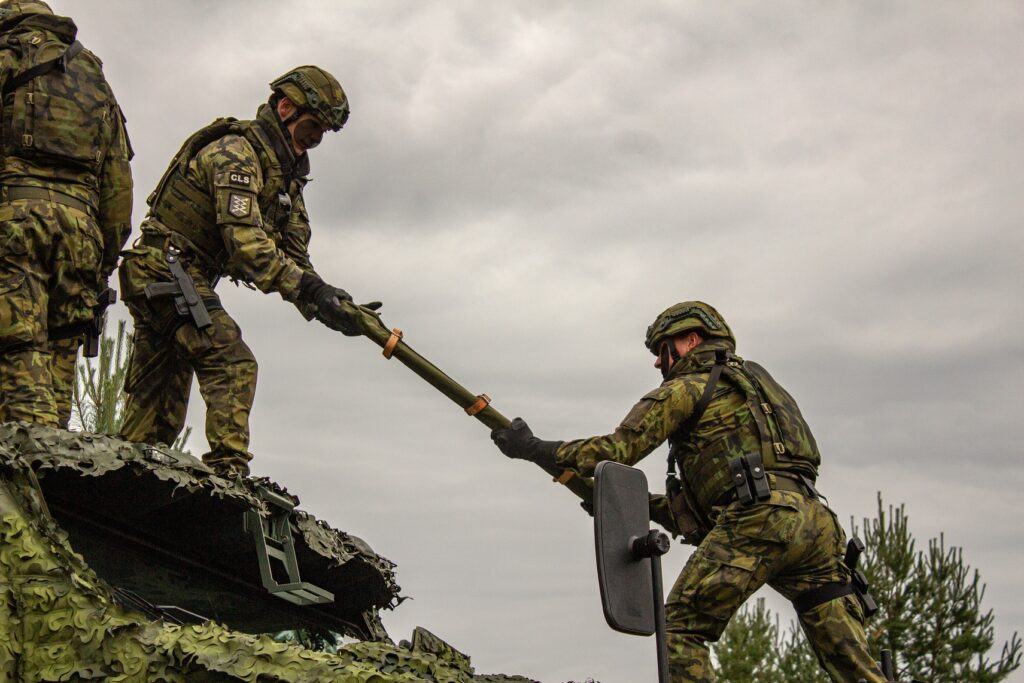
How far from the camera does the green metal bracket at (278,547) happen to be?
5.92 m

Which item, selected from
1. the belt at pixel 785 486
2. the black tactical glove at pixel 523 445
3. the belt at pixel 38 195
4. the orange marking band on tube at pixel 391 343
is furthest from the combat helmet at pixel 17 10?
the belt at pixel 785 486

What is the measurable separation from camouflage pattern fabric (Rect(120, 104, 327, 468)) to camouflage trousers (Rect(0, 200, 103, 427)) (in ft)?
1.71

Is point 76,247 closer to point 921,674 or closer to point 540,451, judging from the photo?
point 540,451

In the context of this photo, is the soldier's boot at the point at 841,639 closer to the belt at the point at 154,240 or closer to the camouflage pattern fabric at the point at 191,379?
the camouflage pattern fabric at the point at 191,379

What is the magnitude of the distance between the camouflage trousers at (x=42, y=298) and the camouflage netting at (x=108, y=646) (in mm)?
1448

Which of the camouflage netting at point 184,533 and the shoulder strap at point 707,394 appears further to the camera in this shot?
the shoulder strap at point 707,394

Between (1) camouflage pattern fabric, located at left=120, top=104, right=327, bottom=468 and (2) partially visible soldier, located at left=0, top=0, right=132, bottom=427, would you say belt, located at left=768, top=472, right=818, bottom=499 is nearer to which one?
(1) camouflage pattern fabric, located at left=120, top=104, right=327, bottom=468

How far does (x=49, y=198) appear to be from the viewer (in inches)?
254

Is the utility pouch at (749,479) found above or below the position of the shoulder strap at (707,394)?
below

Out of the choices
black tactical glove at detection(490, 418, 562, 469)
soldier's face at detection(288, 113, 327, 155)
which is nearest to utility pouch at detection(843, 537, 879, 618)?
black tactical glove at detection(490, 418, 562, 469)

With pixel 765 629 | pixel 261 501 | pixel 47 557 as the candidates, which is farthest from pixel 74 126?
pixel 765 629

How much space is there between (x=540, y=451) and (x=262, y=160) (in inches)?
89.8

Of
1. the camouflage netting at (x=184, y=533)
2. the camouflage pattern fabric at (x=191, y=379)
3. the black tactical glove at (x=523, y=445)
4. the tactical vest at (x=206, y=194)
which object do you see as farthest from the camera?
the tactical vest at (x=206, y=194)

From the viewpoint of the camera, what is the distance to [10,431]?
16.3ft
